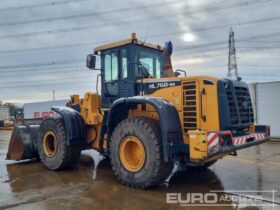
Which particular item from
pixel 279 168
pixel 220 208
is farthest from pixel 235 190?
pixel 279 168

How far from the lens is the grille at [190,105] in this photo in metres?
5.26

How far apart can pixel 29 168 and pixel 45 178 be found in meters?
1.39

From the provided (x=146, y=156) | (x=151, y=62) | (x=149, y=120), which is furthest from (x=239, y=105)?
(x=151, y=62)

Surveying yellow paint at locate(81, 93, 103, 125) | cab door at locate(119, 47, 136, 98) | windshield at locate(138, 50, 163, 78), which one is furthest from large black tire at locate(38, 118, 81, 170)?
windshield at locate(138, 50, 163, 78)

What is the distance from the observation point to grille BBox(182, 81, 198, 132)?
5258mm

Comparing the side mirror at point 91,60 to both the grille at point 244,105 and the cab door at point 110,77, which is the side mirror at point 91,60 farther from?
the grille at point 244,105

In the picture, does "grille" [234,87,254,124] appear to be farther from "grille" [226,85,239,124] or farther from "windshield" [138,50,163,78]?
"windshield" [138,50,163,78]

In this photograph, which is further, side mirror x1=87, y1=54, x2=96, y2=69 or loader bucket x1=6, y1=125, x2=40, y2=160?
loader bucket x1=6, y1=125, x2=40, y2=160

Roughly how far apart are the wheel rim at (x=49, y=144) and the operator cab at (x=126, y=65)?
1.60 meters

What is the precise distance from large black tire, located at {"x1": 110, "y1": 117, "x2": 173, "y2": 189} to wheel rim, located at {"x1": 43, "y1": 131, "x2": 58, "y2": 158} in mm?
2273

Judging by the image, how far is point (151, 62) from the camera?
22.6 ft

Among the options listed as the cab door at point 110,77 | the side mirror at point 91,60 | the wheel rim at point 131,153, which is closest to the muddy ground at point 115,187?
the wheel rim at point 131,153

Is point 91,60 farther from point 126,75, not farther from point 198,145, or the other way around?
point 198,145

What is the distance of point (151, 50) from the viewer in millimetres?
6941
